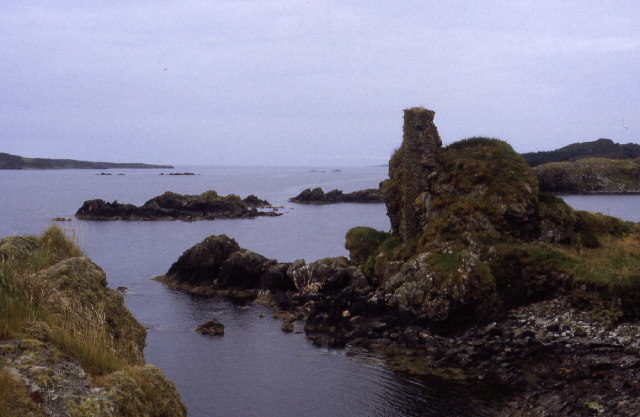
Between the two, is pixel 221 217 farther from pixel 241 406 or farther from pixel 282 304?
pixel 241 406

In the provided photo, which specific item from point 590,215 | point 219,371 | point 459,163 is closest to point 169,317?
point 219,371

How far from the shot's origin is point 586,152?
179375mm

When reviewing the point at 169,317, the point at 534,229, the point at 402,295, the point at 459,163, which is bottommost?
the point at 169,317

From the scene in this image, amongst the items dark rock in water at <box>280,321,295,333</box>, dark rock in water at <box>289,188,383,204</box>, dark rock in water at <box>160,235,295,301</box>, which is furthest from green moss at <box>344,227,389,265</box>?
dark rock in water at <box>289,188,383,204</box>

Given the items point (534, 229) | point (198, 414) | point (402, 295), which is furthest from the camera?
point (534, 229)

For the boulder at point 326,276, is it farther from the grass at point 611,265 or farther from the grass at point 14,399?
the grass at point 14,399

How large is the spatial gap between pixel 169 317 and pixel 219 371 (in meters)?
11.1

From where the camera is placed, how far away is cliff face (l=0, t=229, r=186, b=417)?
7141 millimetres

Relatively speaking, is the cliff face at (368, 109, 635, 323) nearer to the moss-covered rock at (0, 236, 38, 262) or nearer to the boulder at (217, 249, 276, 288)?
the boulder at (217, 249, 276, 288)

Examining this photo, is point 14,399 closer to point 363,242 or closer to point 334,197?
point 363,242

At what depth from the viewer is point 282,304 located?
1459 inches

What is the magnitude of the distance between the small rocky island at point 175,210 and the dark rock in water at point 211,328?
198 feet

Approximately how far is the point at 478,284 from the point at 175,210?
237 ft

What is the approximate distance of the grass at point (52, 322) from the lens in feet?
27.0
